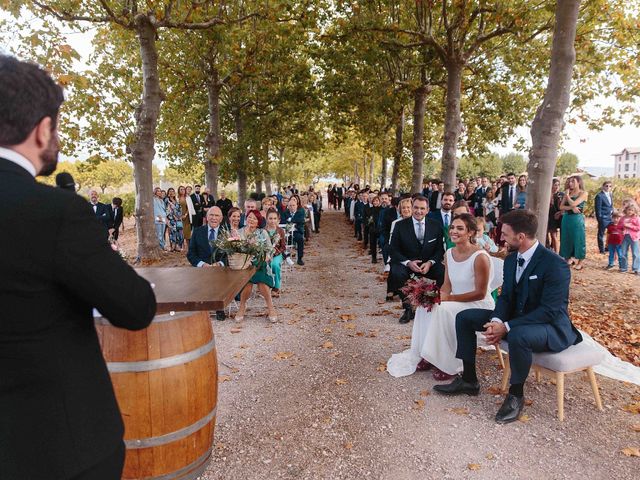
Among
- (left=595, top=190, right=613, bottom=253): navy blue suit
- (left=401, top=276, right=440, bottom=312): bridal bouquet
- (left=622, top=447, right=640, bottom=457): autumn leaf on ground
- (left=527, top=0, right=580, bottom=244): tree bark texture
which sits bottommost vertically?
(left=622, top=447, right=640, bottom=457): autumn leaf on ground

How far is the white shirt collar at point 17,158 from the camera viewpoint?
131cm

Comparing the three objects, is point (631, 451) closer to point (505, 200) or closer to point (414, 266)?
point (414, 266)

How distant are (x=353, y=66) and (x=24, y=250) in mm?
20185

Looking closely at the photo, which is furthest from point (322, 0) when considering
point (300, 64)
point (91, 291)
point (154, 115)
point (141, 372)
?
point (91, 291)

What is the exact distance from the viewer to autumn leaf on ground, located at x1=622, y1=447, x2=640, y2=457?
3.58 metres

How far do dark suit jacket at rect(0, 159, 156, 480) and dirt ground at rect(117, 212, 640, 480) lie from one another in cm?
221

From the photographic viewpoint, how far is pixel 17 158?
1328mm

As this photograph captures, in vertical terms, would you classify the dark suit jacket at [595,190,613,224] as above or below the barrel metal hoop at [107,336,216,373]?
above

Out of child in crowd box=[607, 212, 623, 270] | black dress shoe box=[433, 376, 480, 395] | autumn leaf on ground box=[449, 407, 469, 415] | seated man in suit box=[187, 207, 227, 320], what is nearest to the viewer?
autumn leaf on ground box=[449, 407, 469, 415]

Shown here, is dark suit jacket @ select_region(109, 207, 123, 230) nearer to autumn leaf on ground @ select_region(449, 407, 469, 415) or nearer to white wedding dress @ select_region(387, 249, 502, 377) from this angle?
white wedding dress @ select_region(387, 249, 502, 377)

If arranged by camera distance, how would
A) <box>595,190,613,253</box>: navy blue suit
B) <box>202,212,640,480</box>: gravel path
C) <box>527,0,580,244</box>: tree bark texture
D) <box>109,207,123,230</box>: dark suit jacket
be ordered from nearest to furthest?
1. <box>202,212,640,480</box>: gravel path
2. <box>527,0,580,244</box>: tree bark texture
3. <box>595,190,613,253</box>: navy blue suit
4. <box>109,207,123,230</box>: dark suit jacket

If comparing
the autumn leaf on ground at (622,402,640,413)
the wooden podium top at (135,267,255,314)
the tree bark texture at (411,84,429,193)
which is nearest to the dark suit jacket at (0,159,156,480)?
the wooden podium top at (135,267,255,314)

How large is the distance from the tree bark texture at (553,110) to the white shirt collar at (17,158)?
6766 millimetres

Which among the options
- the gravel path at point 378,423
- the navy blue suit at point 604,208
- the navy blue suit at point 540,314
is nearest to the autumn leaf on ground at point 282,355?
the gravel path at point 378,423
